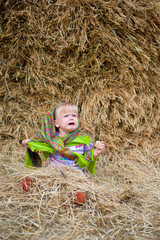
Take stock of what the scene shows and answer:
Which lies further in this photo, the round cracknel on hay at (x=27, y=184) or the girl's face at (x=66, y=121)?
the girl's face at (x=66, y=121)

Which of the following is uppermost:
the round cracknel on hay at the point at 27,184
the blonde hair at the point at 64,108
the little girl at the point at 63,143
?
the blonde hair at the point at 64,108

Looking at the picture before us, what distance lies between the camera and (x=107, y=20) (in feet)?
8.44

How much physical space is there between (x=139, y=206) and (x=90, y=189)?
36 cm

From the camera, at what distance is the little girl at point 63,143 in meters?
2.10

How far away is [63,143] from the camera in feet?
7.11

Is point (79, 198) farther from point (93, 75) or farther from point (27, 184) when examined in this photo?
point (93, 75)

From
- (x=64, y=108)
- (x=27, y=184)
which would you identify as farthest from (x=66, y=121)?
(x=27, y=184)

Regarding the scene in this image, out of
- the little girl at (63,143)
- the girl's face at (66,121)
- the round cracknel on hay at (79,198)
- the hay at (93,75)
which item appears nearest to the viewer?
the round cracknel on hay at (79,198)

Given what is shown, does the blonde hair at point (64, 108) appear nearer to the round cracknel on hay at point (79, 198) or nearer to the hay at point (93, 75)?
the hay at point (93, 75)

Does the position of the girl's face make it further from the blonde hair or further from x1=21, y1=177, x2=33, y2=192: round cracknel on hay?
x1=21, y1=177, x2=33, y2=192: round cracknel on hay

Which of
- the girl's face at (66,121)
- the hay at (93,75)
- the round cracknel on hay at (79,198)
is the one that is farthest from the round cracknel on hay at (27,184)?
the girl's face at (66,121)

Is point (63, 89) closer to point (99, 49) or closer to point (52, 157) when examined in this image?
point (99, 49)

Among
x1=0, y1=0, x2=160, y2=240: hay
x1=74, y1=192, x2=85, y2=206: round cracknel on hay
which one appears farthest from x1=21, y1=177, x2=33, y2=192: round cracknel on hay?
x1=0, y1=0, x2=160, y2=240: hay

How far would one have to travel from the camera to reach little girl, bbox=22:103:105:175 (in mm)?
2098
